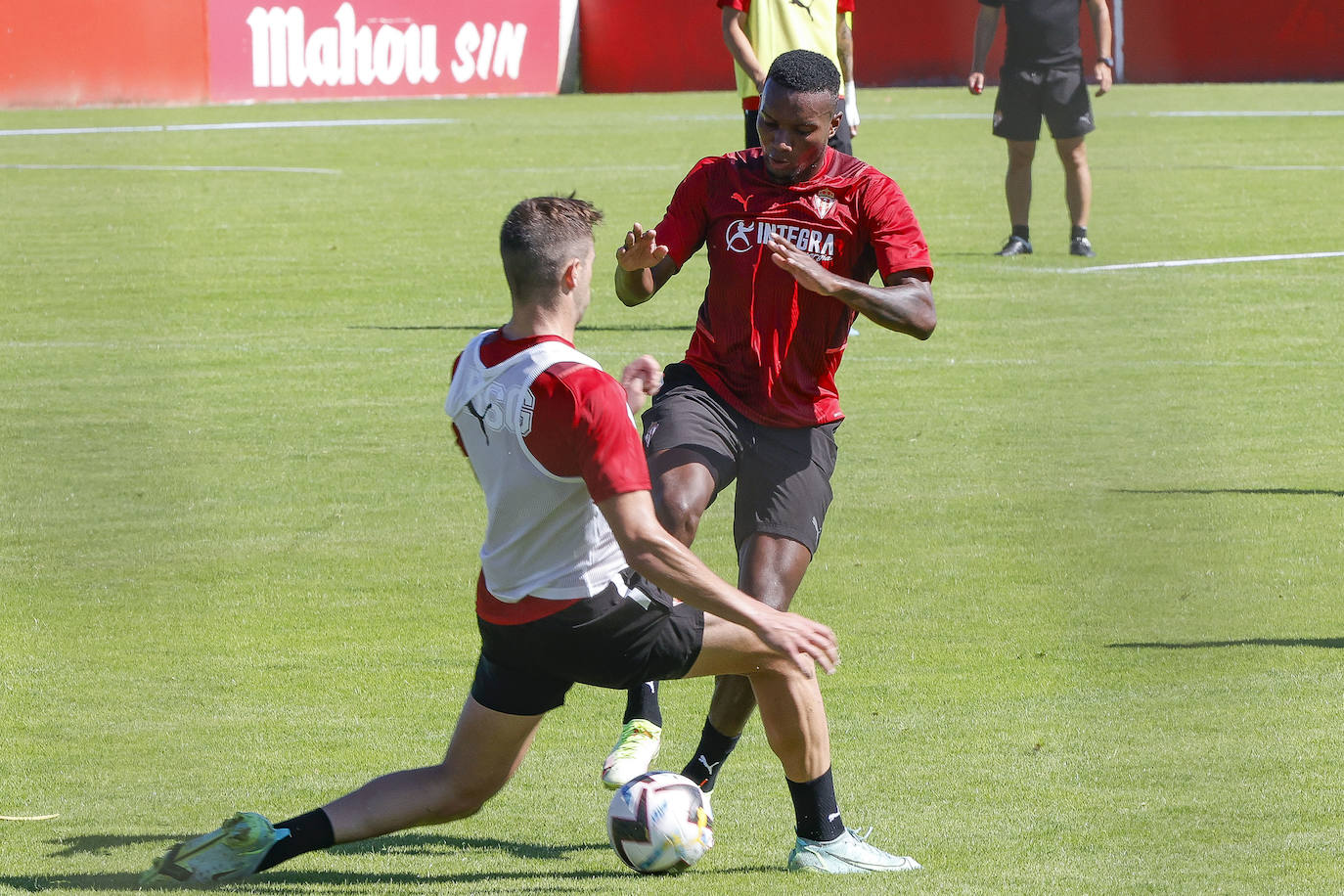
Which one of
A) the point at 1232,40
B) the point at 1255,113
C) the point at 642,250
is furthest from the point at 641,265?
the point at 1232,40

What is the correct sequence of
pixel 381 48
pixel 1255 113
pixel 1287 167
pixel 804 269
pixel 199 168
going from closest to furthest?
pixel 804 269, pixel 1287 167, pixel 199 168, pixel 1255 113, pixel 381 48

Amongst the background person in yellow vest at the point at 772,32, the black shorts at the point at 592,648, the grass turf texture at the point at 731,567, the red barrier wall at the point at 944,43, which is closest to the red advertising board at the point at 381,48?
the red barrier wall at the point at 944,43

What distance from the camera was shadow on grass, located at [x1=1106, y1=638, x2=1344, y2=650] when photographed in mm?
7496

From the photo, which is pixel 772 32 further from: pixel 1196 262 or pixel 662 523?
pixel 662 523

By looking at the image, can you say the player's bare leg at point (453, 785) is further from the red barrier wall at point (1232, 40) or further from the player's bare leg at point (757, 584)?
the red barrier wall at point (1232, 40)

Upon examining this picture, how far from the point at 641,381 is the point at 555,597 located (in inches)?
25.2

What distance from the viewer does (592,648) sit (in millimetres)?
5020

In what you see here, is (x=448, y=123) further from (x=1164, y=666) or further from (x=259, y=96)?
(x=1164, y=666)

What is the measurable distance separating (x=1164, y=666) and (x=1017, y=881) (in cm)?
221

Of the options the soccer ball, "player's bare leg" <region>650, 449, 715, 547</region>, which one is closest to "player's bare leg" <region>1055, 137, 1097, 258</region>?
"player's bare leg" <region>650, 449, 715, 547</region>

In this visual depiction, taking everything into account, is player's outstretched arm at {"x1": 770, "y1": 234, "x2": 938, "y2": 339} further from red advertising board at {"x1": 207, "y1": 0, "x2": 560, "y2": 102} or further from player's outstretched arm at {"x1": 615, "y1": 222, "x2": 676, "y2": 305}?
red advertising board at {"x1": 207, "y1": 0, "x2": 560, "y2": 102}

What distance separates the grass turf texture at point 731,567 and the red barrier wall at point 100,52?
15303 millimetres

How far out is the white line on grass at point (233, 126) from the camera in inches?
1227

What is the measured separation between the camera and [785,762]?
545 centimetres
